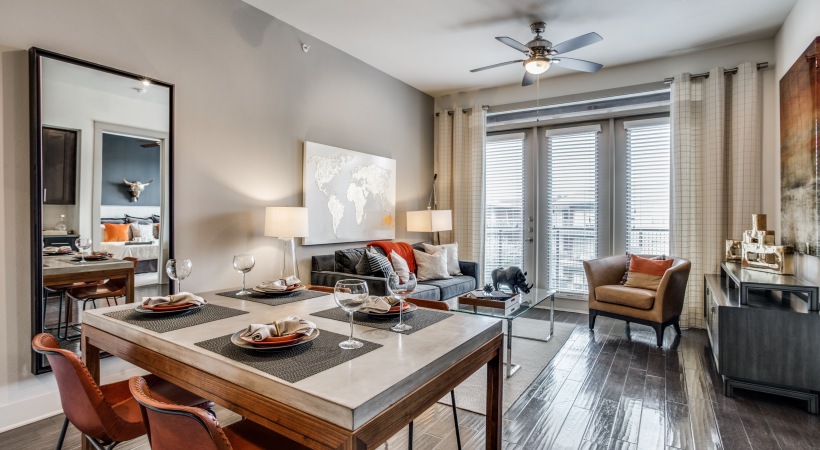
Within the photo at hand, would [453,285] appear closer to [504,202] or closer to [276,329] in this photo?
[504,202]

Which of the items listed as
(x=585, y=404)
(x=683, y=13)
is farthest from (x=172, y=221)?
(x=683, y=13)

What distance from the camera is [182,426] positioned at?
916 mm

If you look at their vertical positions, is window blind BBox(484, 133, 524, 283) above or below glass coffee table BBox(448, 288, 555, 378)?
above

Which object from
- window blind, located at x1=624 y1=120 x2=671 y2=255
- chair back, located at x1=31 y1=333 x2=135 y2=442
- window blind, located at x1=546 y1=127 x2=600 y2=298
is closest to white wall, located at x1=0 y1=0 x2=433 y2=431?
chair back, located at x1=31 y1=333 x2=135 y2=442

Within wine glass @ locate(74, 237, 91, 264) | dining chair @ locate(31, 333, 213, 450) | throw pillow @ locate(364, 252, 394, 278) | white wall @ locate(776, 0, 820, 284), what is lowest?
dining chair @ locate(31, 333, 213, 450)

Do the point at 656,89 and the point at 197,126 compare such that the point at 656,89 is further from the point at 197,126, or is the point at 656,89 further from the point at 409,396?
the point at 409,396

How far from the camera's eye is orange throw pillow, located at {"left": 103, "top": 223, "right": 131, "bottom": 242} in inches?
105

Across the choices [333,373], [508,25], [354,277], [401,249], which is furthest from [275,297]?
[508,25]

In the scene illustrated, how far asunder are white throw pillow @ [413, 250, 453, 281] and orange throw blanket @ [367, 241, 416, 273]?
6 centimetres

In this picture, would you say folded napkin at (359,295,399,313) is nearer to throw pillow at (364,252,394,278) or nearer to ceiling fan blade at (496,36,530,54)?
throw pillow at (364,252,394,278)

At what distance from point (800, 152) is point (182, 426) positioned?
4115mm

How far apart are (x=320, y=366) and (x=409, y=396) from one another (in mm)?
244

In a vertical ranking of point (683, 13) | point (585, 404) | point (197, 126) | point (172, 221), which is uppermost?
point (683, 13)

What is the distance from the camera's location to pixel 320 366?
110 cm
